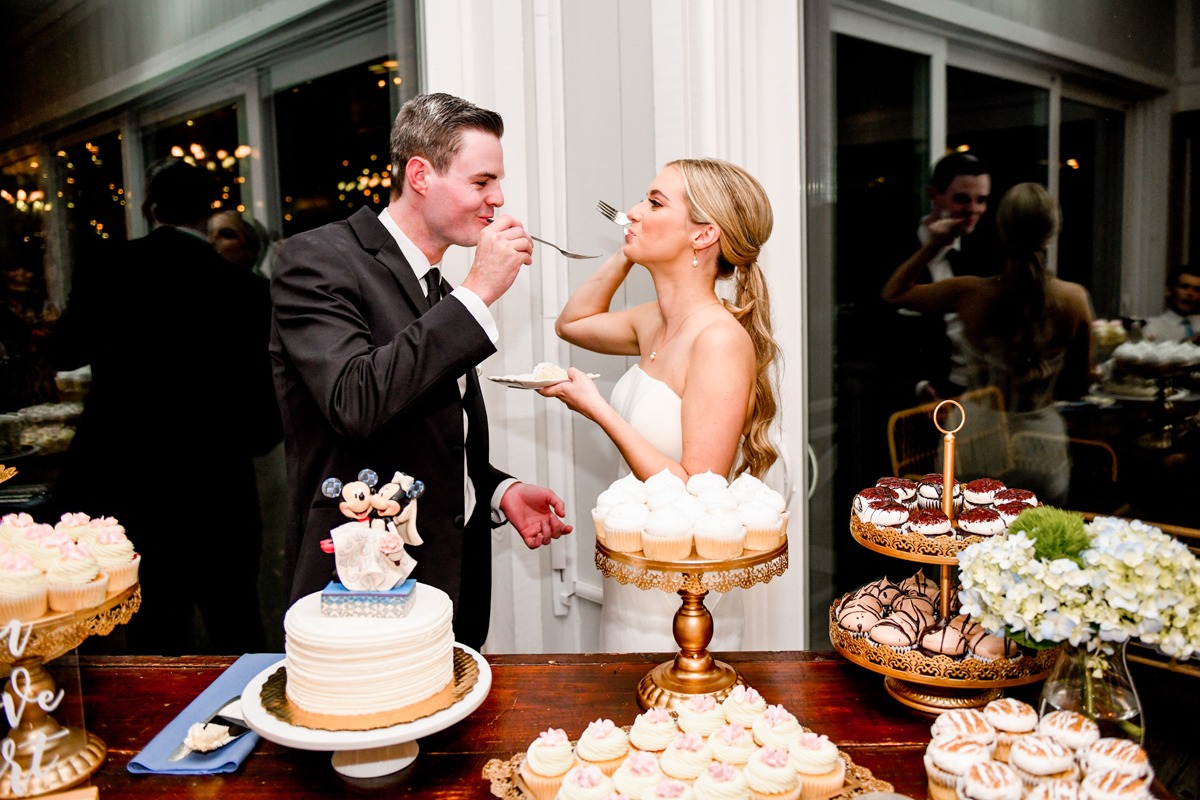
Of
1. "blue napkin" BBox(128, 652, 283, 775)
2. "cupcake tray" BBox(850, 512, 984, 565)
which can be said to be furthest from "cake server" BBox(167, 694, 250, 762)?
"cupcake tray" BBox(850, 512, 984, 565)

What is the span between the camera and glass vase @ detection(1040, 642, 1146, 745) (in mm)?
1304

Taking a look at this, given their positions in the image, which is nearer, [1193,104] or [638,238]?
[1193,104]

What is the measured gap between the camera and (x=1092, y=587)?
128 centimetres

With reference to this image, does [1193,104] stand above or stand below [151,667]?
above

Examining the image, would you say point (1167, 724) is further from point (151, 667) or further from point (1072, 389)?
point (151, 667)

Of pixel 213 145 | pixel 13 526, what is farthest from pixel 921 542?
pixel 213 145

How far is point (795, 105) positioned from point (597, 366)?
1126 millimetres

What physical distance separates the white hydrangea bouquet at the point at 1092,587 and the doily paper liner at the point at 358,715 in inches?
33.8

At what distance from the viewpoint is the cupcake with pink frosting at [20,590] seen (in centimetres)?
140

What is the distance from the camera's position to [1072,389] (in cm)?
236

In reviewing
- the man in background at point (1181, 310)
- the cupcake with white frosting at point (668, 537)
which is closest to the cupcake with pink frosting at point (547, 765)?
the cupcake with white frosting at point (668, 537)

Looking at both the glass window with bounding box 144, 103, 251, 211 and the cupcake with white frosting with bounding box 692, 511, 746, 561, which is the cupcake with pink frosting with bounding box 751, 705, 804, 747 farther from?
the glass window with bounding box 144, 103, 251, 211

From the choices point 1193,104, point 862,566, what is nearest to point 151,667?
point 862,566

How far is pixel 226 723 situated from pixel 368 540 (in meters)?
0.46
